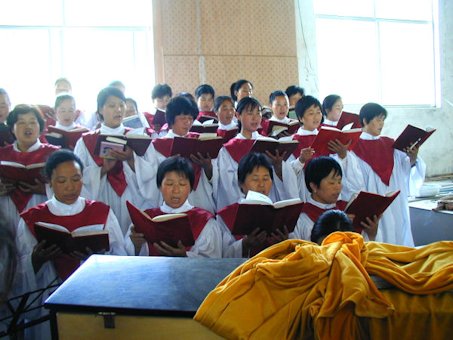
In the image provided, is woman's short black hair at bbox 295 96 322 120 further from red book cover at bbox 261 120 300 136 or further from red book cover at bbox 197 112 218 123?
red book cover at bbox 197 112 218 123

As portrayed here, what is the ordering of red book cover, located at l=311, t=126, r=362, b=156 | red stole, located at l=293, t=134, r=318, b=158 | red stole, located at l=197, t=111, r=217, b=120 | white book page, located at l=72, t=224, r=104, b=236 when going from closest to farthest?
white book page, located at l=72, t=224, r=104, b=236 → red book cover, located at l=311, t=126, r=362, b=156 → red stole, located at l=293, t=134, r=318, b=158 → red stole, located at l=197, t=111, r=217, b=120

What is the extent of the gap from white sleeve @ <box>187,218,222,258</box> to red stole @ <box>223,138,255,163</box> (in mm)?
1050

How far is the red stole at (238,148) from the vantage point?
380 cm

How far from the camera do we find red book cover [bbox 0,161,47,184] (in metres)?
2.94

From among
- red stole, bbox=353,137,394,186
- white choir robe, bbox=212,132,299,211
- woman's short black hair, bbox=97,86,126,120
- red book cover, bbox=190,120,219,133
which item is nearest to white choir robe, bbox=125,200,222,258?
white choir robe, bbox=212,132,299,211

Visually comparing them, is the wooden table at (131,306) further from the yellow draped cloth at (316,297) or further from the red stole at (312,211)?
the red stole at (312,211)

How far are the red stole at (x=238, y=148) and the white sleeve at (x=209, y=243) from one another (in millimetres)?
1050

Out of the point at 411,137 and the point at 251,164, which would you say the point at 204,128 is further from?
the point at 411,137

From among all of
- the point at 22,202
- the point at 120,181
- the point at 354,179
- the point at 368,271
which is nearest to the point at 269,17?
the point at 354,179

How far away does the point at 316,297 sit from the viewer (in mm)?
1353

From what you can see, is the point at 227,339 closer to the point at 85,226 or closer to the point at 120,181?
the point at 85,226

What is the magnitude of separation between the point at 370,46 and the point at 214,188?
628 centimetres

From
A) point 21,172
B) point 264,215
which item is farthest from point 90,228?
point 264,215

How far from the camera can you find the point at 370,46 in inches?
346
